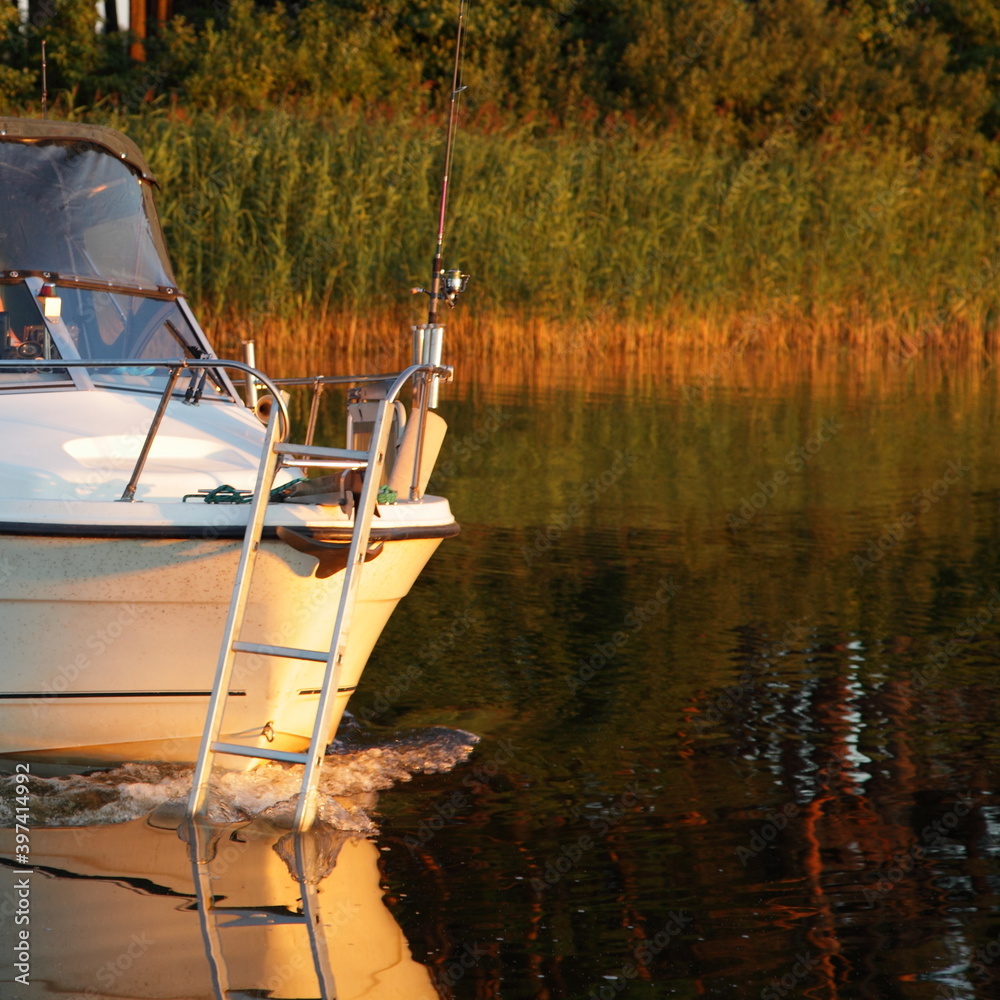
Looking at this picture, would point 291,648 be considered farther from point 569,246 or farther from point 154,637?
point 569,246

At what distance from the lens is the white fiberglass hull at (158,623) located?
4887mm

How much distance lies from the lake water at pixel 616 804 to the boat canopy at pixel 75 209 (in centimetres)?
193

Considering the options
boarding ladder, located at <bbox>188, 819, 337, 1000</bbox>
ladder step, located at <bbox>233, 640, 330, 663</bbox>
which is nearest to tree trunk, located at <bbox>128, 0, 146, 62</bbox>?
ladder step, located at <bbox>233, 640, 330, 663</bbox>

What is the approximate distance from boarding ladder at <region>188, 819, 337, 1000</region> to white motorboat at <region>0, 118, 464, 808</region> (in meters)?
0.27

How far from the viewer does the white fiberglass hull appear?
4.89 meters

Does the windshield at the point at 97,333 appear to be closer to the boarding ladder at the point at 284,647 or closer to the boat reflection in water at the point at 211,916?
the boarding ladder at the point at 284,647

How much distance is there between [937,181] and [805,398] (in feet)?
34.6

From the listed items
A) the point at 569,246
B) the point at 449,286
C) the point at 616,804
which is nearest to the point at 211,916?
the point at 616,804

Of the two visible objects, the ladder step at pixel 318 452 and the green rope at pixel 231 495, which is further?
the green rope at pixel 231 495

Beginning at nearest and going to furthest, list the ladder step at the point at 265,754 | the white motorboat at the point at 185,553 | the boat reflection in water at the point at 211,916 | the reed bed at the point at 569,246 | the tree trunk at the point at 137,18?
1. the boat reflection in water at the point at 211,916
2. the ladder step at the point at 265,754
3. the white motorboat at the point at 185,553
4. the reed bed at the point at 569,246
5. the tree trunk at the point at 137,18

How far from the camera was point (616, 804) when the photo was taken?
5.23 m

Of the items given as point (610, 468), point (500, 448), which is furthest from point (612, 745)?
point (500, 448)

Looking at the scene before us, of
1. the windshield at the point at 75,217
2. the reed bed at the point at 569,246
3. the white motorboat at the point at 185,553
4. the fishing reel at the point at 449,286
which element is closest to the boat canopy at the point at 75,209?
the windshield at the point at 75,217

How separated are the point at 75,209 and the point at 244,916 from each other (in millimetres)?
3286
